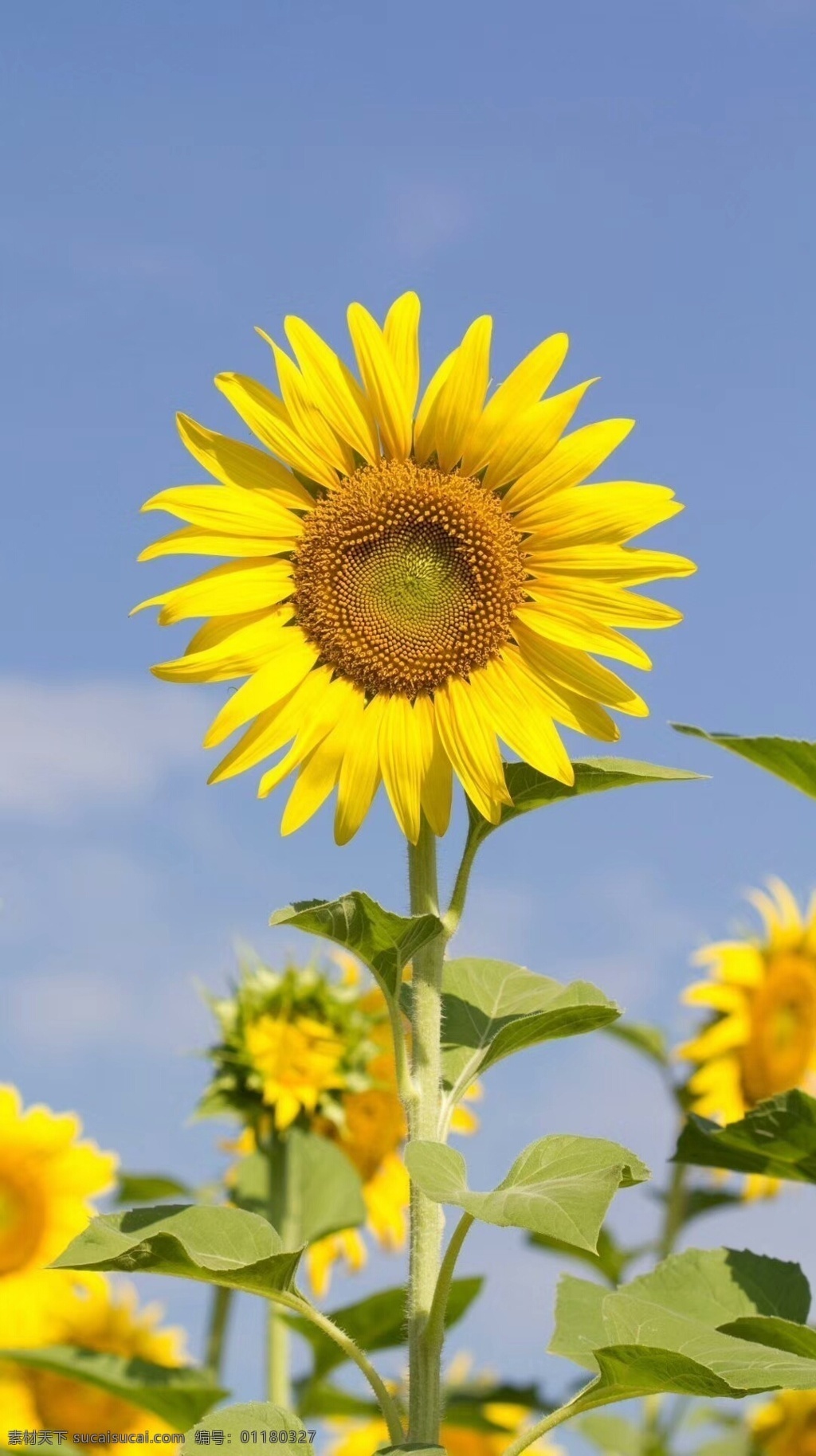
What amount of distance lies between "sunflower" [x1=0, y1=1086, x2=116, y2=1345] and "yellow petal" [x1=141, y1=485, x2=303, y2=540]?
2.47 meters

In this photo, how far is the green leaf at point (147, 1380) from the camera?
11.3ft

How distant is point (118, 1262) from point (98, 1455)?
233cm

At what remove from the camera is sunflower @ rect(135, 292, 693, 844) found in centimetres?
274

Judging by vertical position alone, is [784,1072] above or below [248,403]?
below

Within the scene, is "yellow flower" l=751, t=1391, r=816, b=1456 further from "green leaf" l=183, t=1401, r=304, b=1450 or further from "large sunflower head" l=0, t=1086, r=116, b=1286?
"green leaf" l=183, t=1401, r=304, b=1450

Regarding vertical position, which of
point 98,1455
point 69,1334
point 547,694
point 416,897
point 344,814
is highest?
point 547,694

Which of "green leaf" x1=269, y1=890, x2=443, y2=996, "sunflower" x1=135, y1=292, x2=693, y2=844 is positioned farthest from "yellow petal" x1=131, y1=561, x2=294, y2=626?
"green leaf" x1=269, y1=890, x2=443, y2=996

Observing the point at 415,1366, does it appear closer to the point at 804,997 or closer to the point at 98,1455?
the point at 98,1455

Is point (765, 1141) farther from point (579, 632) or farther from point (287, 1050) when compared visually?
point (287, 1050)

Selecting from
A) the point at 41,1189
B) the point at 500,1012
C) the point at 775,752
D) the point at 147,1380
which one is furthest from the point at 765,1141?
the point at 41,1189

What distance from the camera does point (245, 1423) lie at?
2268 millimetres

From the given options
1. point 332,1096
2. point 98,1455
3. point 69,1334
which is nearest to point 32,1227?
point 69,1334

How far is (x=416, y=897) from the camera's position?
253 centimetres

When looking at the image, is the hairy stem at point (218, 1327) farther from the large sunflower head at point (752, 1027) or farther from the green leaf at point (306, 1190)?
the large sunflower head at point (752, 1027)
